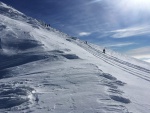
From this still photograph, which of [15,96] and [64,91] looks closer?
[15,96]

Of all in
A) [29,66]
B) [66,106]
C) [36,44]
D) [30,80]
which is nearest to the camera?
[66,106]

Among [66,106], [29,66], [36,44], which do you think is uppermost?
[36,44]

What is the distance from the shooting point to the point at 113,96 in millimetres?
15938

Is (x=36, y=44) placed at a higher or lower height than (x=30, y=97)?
higher

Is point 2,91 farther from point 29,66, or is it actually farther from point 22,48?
point 22,48

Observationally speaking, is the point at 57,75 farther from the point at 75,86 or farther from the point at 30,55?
the point at 30,55

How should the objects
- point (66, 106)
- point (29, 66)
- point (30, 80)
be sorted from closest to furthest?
point (66, 106), point (30, 80), point (29, 66)

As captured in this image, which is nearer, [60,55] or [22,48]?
[60,55]

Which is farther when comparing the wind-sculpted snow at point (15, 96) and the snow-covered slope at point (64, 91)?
the wind-sculpted snow at point (15, 96)

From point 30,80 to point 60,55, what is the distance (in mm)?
14107

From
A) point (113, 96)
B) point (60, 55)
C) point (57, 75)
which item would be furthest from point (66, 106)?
point (60, 55)

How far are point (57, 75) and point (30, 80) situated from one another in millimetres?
2774

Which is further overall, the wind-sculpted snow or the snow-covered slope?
the wind-sculpted snow

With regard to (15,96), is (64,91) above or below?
above
